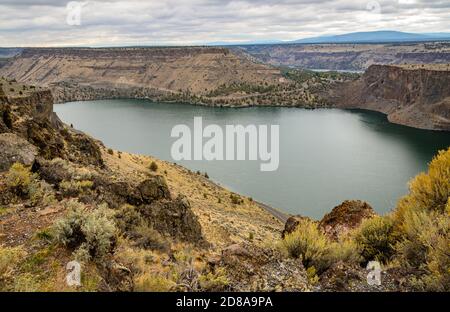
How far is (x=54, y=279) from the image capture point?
7070 mm

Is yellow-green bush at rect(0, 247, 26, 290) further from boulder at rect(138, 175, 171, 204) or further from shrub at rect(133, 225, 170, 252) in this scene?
boulder at rect(138, 175, 171, 204)

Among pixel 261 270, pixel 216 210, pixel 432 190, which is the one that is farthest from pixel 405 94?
pixel 261 270

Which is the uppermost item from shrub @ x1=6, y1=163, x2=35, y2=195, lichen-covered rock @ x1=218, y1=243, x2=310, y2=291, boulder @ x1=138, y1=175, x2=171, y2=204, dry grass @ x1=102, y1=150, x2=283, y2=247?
shrub @ x1=6, y1=163, x2=35, y2=195

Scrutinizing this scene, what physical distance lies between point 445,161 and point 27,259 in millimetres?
10416

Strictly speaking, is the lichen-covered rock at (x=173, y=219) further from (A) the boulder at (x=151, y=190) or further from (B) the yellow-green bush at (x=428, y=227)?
(B) the yellow-green bush at (x=428, y=227)

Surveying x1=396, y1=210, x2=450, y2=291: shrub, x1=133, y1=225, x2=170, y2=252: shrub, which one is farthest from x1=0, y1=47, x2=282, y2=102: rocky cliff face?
x1=396, y1=210, x2=450, y2=291: shrub

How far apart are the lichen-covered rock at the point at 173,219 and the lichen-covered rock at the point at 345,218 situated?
190 inches

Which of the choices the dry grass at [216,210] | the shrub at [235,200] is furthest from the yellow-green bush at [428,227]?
the shrub at [235,200]

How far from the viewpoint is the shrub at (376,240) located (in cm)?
1035

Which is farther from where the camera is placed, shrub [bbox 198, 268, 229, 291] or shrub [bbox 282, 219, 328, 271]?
shrub [bbox 282, 219, 328, 271]

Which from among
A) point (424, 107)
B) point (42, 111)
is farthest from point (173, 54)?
point (42, 111)

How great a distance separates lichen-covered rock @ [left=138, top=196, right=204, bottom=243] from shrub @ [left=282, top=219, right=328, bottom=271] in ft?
18.8

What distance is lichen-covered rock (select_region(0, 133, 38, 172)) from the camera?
45.2 feet

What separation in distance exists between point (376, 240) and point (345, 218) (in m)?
4.41
